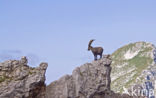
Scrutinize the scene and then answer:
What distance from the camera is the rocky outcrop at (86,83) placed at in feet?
181

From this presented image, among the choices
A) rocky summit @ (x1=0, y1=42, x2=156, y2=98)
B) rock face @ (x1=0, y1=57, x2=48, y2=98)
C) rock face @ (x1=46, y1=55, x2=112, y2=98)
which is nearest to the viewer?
rock face @ (x1=0, y1=57, x2=48, y2=98)

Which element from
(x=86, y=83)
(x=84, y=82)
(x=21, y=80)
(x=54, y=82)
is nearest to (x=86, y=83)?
(x=86, y=83)

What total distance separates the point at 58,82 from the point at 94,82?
4.84 meters

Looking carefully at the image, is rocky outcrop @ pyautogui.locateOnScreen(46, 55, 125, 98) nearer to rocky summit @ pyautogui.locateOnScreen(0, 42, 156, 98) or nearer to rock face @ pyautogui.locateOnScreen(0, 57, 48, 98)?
rocky summit @ pyautogui.locateOnScreen(0, 42, 156, 98)

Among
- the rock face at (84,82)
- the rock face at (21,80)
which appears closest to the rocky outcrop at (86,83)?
the rock face at (84,82)

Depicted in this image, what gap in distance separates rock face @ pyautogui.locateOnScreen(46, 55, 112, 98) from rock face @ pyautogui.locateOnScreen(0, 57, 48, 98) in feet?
6.99

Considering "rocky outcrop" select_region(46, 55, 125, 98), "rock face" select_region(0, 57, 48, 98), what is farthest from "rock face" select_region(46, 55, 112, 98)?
"rock face" select_region(0, 57, 48, 98)

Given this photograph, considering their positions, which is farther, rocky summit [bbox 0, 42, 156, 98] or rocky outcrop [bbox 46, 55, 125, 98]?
rocky outcrop [bbox 46, 55, 125, 98]

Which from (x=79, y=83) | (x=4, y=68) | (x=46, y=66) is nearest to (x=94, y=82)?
(x=79, y=83)

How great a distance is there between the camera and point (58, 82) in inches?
2186

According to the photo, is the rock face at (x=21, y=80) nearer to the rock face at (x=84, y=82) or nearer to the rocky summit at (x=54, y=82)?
the rocky summit at (x=54, y=82)

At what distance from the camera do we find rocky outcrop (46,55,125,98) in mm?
55250

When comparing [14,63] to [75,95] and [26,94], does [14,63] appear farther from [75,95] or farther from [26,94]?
[75,95]

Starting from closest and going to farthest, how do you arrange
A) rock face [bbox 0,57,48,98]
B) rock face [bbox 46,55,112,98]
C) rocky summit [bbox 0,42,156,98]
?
rock face [bbox 0,57,48,98] → rocky summit [bbox 0,42,156,98] → rock face [bbox 46,55,112,98]
